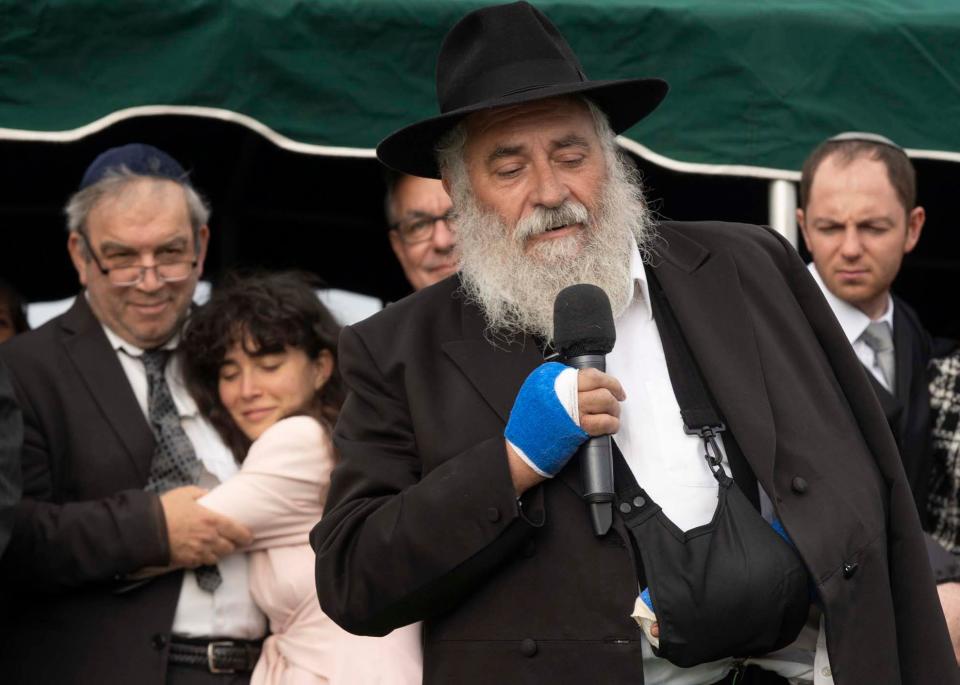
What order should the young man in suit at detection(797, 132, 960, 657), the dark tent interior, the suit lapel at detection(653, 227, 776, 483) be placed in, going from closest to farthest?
1. the suit lapel at detection(653, 227, 776, 483)
2. the young man in suit at detection(797, 132, 960, 657)
3. the dark tent interior

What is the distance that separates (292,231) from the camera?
6.59m

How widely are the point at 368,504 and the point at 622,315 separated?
73 cm

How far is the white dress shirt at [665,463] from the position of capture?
109 inches

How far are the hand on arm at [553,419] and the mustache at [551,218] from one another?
0.53m

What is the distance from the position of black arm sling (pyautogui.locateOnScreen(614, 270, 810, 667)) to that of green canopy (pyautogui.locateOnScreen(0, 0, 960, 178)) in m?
2.21

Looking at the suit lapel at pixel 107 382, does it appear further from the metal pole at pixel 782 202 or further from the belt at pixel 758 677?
the metal pole at pixel 782 202

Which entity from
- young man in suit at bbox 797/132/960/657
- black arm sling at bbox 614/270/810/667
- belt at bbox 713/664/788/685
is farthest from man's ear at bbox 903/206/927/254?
black arm sling at bbox 614/270/810/667

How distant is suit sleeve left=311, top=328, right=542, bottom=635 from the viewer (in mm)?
2637

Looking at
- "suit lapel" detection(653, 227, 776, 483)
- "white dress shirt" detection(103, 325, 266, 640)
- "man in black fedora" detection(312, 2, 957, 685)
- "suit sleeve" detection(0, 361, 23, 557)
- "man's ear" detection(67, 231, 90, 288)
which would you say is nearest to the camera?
"man in black fedora" detection(312, 2, 957, 685)

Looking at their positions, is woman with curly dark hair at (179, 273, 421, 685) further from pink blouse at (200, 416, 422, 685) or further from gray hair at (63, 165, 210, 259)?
gray hair at (63, 165, 210, 259)

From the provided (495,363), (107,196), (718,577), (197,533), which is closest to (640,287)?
(495,363)

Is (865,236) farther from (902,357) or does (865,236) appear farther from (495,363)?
(495,363)

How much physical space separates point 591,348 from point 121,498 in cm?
184

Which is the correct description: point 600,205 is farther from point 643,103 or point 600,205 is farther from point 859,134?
point 859,134
